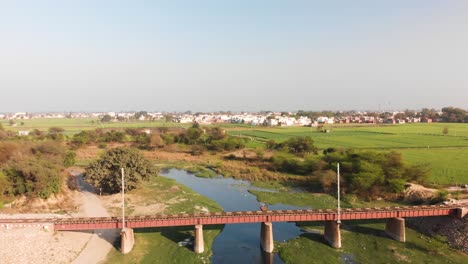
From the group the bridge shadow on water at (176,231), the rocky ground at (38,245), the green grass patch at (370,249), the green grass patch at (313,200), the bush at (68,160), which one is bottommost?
the green grass patch at (370,249)

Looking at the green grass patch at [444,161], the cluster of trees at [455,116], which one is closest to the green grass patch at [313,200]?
A: the green grass patch at [444,161]

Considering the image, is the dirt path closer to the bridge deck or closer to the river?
the bridge deck

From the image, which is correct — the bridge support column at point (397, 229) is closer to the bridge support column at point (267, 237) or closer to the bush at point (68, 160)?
the bridge support column at point (267, 237)

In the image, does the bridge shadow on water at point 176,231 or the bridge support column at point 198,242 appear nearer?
the bridge support column at point 198,242

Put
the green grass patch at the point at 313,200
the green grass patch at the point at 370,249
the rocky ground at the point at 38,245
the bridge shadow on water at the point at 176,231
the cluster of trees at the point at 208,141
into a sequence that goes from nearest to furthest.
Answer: the rocky ground at the point at 38,245, the green grass patch at the point at 370,249, the bridge shadow on water at the point at 176,231, the green grass patch at the point at 313,200, the cluster of trees at the point at 208,141

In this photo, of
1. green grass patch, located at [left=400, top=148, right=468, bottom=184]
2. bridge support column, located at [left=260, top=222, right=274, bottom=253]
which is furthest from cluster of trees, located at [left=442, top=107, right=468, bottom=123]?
bridge support column, located at [left=260, top=222, right=274, bottom=253]

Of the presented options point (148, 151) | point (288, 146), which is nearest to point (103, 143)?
point (148, 151)

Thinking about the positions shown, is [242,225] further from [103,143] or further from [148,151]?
[103,143]
